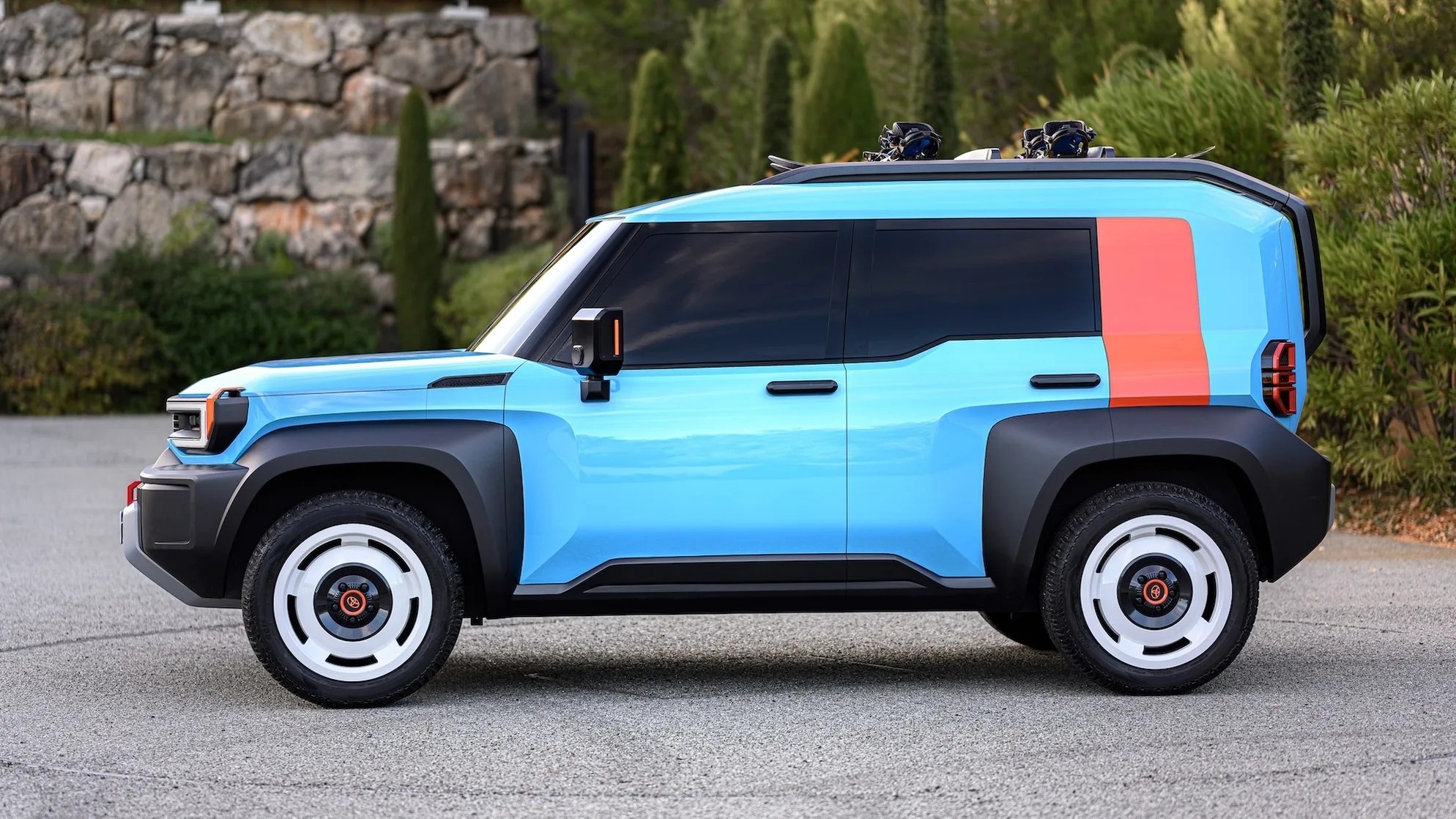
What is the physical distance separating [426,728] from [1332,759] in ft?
9.87

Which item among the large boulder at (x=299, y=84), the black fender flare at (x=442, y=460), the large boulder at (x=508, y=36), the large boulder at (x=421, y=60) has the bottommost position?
the black fender flare at (x=442, y=460)

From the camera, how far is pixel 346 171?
2895 cm

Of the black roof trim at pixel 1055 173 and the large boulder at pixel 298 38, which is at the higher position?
the large boulder at pixel 298 38

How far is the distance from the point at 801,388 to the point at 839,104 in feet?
53.6

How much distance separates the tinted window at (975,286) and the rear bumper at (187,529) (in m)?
2.41

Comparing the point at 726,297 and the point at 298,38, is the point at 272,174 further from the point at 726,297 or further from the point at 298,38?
the point at 726,297

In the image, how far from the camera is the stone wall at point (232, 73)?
29500 millimetres

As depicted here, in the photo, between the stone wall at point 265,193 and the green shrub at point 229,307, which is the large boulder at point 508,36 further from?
the green shrub at point 229,307

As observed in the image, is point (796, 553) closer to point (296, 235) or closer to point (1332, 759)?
point (1332, 759)

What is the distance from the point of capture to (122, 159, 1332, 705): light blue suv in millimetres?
6477

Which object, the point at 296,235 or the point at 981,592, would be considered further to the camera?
the point at 296,235

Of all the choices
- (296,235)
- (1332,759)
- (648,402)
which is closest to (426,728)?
(648,402)

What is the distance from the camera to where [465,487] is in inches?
254

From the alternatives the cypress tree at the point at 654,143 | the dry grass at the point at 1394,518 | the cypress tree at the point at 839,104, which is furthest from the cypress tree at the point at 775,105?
the dry grass at the point at 1394,518
